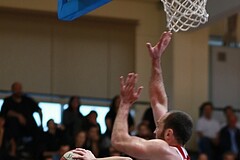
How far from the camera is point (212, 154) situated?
1354cm

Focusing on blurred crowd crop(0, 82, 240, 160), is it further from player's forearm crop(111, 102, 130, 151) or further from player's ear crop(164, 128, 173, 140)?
player's forearm crop(111, 102, 130, 151)

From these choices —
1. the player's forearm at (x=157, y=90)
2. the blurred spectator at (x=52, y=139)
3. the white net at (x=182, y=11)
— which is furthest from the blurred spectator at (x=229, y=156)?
the player's forearm at (x=157, y=90)

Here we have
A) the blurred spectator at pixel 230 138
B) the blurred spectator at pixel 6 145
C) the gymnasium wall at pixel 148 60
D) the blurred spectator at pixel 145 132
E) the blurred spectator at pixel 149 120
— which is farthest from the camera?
the gymnasium wall at pixel 148 60

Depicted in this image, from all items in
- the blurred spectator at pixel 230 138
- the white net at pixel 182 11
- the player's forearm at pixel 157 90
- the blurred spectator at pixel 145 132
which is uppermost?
the white net at pixel 182 11

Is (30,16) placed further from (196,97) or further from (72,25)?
(196,97)

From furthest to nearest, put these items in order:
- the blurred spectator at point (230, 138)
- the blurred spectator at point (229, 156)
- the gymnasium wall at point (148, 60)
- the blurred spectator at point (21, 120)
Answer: the gymnasium wall at point (148, 60) → the blurred spectator at point (230, 138) → the blurred spectator at point (229, 156) → the blurred spectator at point (21, 120)

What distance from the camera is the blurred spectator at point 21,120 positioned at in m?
12.4

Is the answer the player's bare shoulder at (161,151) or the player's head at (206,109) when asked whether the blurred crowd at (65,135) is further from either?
the player's bare shoulder at (161,151)

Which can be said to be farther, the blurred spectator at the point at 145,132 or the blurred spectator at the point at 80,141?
the blurred spectator at the point at 145,132

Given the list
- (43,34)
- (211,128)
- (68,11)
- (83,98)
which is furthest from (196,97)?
(68,11)

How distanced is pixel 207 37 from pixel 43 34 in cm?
341

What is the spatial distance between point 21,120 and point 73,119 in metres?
0.99

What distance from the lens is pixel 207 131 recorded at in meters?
14.0

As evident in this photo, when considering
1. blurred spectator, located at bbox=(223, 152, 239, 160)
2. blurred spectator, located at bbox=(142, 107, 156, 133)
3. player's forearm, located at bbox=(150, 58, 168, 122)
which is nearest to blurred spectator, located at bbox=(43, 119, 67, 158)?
blurred spectator, located at bbox=(142, 107, 156, 133)
